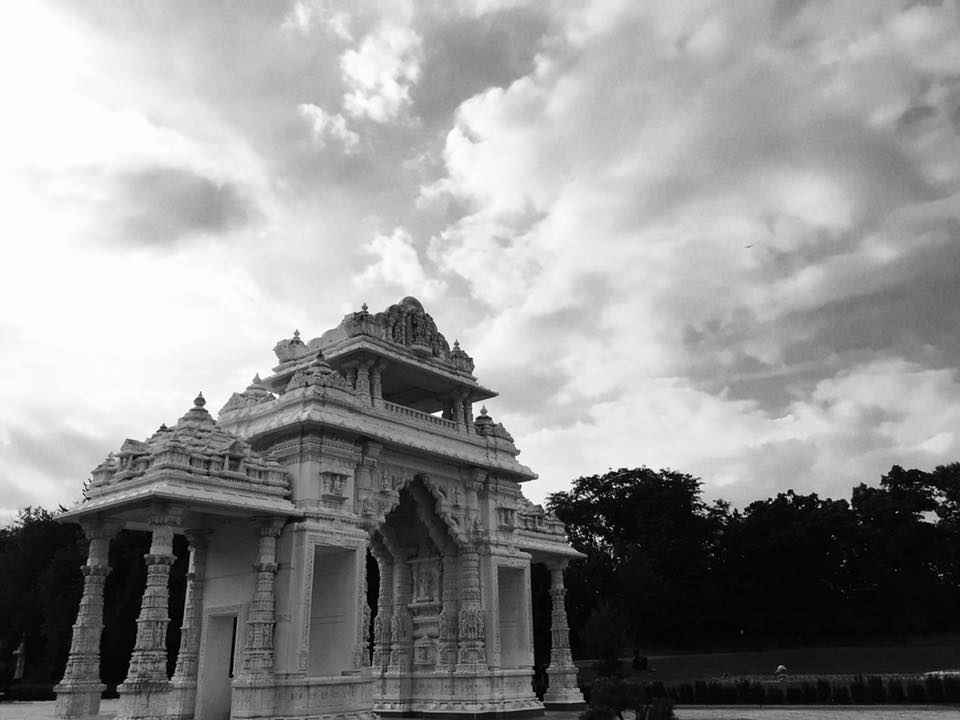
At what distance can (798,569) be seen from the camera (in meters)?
54.1

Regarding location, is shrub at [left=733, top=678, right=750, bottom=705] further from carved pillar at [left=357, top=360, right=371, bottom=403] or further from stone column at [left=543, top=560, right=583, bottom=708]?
carved pillar at [left=357, top=360, right=371, bottom=403]

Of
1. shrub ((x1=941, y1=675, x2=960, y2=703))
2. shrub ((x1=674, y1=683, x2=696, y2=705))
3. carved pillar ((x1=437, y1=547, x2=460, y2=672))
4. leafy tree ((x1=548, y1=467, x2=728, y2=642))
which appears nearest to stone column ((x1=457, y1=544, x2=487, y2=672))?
carved pillar ((x1=437, y1=547, x2=460, y2=672))

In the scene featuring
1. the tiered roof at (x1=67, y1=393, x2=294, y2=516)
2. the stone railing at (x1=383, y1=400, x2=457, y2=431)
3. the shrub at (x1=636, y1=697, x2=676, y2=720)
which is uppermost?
the stone railing at (x1=383, y1=400, x2=457, y2=431)

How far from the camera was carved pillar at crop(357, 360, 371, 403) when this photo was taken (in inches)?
896

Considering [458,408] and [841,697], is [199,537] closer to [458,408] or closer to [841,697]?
[458,408]

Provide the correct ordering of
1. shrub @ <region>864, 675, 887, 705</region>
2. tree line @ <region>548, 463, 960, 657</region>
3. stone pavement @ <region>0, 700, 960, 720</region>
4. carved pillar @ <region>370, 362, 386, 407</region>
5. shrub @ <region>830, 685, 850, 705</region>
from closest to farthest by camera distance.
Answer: stone pavement @ <region>0, 700, 960, 720</region>
carved pillar @ <region>370, 362, 386, 407</region>
shrub @ <region>864, 675, 887, 705</region>
shrub @ <region>830, 685, 850, 705</region>
tree line @ <region>548, 463, 960, 657</region>

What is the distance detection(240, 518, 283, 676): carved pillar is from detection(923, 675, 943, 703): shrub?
69.0ft

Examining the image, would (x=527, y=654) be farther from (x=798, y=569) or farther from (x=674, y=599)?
(x=798, y=569)

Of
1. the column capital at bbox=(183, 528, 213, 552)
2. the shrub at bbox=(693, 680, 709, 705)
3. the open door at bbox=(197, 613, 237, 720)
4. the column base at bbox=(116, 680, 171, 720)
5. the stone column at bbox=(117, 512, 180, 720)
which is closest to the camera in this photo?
the column base at bbox=(116, 680, 171, 720)

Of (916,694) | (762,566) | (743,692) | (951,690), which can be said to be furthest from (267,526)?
(762,566)

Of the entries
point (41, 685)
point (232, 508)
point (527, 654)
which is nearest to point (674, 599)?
point (527, 654)

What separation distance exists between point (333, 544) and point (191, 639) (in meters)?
4.46

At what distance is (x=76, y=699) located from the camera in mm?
17016

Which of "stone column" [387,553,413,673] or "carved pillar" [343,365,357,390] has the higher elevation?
"carved pillar" [343,365,357,390]
